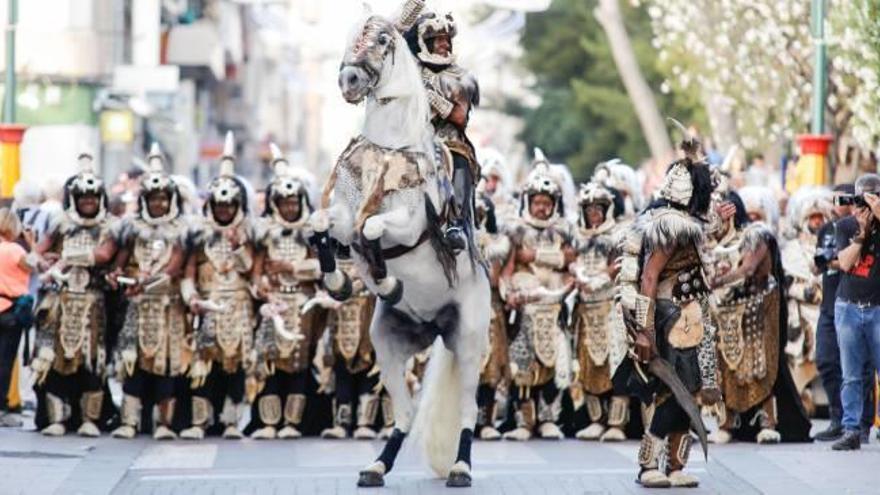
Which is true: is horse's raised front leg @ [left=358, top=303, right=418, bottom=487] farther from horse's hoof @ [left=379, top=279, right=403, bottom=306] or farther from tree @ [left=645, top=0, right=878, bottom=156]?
tree @ [left=645, top=0, right=878, bottom=156]

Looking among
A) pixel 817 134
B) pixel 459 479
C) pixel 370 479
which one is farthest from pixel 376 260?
pixel 817 134

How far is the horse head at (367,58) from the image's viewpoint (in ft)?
54.5

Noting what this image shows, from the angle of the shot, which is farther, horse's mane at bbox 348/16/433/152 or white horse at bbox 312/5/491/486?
horse's mane at bbox 348/16/433/152

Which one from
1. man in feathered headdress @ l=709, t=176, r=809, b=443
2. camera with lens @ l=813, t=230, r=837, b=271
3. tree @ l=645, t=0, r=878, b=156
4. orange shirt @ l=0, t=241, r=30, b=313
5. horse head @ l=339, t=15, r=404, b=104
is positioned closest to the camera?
horse head @ l=339, t=15, r=404, b=104

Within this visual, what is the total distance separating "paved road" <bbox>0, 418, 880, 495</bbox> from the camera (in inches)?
669

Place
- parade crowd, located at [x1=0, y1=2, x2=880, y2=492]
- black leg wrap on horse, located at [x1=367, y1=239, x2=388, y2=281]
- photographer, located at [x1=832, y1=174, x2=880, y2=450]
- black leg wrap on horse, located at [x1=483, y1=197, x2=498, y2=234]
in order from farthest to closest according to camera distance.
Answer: black leg wrap on horse, located at [x1=483, y1=197, x2=498, y2=234] → parade crowd, located at [x1=0, y1=2, x2=880, y2=492] → photographer, located at [x1=832, y1=174, x2=880, y2=450] → black leg wrap on horse, located at [x1=367, y1=239, x2=388, y2=281]

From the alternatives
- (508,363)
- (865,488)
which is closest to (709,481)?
(865,488)

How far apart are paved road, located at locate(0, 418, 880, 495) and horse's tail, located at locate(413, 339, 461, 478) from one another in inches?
7.1

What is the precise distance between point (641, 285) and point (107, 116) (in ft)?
93.7

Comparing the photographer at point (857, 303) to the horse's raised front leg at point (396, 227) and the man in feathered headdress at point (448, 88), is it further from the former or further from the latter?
the horse's raised front leg at point (396, 227)

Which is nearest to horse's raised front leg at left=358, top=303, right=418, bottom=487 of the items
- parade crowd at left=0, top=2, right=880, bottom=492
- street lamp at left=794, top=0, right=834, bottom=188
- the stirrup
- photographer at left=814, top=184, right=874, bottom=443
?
the stirrup

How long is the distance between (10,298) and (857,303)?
6.82 meters

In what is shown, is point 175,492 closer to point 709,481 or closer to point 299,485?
point 299,485

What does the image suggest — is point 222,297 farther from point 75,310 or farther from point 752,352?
point 752,352
